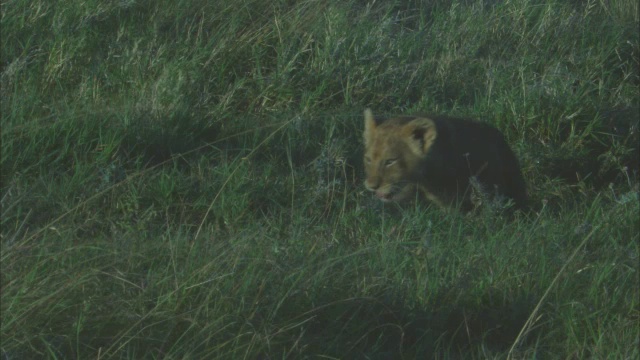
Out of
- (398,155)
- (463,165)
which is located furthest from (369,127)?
(463,165)

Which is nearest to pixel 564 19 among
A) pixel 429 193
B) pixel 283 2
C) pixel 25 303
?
pixel 283 2

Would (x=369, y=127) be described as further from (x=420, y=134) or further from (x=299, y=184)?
(x=299, y=184)

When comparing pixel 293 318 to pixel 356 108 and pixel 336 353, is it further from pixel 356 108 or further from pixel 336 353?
pixel 356 108

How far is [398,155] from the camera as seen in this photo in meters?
6.66

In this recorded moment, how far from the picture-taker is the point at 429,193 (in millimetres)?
6660

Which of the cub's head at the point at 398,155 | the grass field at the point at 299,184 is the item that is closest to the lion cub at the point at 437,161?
the cub's head at the point at 398,155

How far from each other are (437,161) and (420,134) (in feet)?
0.61

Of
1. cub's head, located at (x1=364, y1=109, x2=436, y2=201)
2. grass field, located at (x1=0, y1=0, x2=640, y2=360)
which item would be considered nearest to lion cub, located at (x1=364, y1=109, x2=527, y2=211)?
cub's head, located at (x1=364, y1=109, x2=436, y2=201)

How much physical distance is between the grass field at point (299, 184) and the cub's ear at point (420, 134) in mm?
385

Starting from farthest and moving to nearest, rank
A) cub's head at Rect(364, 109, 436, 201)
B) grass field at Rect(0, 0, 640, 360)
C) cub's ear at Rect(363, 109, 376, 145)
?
cub's ear at Rect(363, 109, 376, 145)
cub's head at Rect(364, 109, 436, 201)
grass field at Rect(0, 0, 640, 360)

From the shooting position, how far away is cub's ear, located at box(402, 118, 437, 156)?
6.57 metres

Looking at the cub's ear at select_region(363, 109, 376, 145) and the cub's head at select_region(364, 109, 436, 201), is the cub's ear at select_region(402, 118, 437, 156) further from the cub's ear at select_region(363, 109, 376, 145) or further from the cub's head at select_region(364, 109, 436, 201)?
the cub's ear at select_region(363, 109, 376, 145)

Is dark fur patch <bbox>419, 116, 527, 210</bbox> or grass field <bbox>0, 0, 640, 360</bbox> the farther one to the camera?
dark fur patch <bbox>419, 116, 527, 210</bbox>

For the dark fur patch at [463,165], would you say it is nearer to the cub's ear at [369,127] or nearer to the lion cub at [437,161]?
the lion cub at [437,161]
